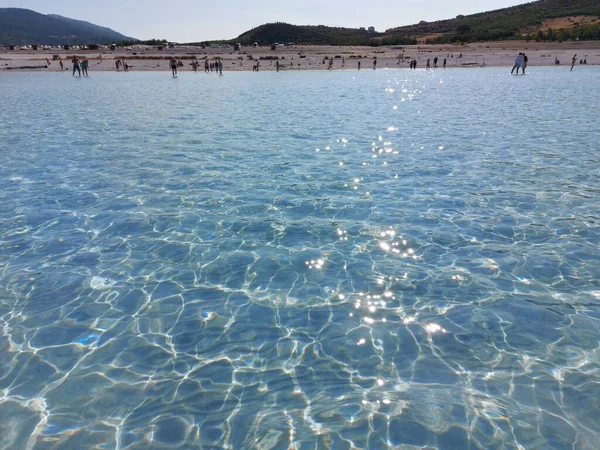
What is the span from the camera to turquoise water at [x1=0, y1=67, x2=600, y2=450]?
4777 millimetres

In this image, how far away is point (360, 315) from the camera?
657 centimetres

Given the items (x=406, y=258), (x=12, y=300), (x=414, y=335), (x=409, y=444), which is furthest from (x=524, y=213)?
(x=12, y=300)

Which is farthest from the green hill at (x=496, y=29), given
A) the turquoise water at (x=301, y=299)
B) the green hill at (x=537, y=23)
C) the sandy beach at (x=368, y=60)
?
the turquoise water at (x=301, y=299)

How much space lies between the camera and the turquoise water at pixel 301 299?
4777 millimetres

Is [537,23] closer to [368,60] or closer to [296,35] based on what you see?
[368,60]

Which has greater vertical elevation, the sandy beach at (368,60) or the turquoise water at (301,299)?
the sandy beach at (368,60)

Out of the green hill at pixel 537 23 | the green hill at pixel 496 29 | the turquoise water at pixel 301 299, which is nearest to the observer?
the turquoise water at pixel 301 299

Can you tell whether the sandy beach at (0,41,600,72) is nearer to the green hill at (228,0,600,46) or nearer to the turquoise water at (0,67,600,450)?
the green hill at (228,0,600,46)

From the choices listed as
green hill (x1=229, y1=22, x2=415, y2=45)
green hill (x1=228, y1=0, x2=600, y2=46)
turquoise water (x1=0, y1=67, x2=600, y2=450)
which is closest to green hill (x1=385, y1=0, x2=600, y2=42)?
green hill (x1=228, y1=0, x2=600, y2=46)

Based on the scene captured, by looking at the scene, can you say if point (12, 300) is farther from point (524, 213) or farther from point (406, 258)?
point (524, 213)

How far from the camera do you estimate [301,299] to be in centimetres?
703

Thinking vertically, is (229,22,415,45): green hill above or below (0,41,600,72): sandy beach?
above

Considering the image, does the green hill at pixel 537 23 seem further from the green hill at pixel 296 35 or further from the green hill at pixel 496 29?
the green hill at pixel 296 35

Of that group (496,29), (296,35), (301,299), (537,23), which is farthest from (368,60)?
(296,35)
